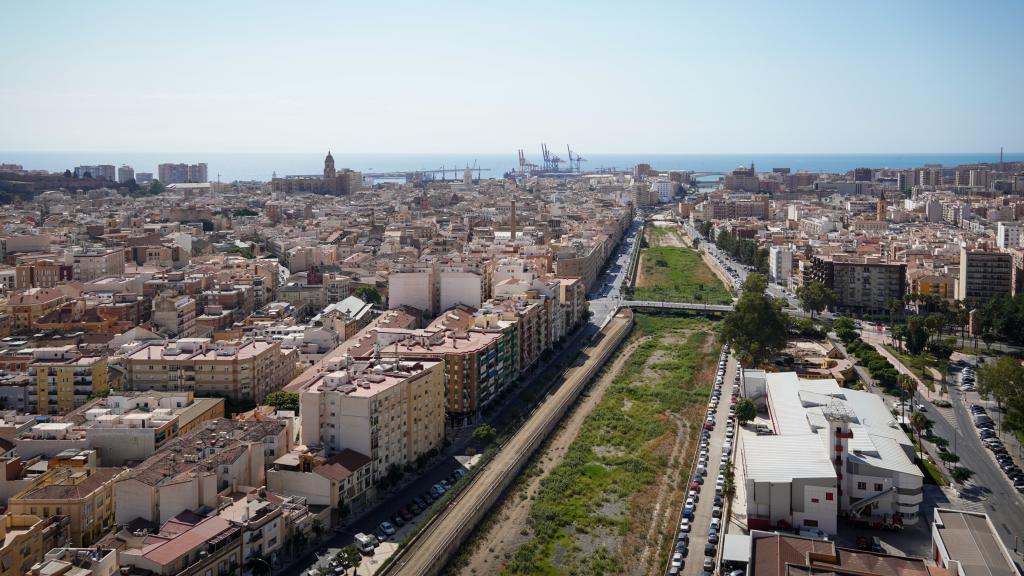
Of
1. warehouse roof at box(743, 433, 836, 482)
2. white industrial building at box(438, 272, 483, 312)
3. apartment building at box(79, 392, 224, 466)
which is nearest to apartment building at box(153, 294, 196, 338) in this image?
white industrial building at box(438, 272, 483, 312)

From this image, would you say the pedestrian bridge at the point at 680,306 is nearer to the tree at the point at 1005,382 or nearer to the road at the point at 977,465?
the road at the point at 977,465

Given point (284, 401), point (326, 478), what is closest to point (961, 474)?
point (326, 478)

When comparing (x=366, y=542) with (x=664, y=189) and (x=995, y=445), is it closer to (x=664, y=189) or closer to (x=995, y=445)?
(x=995, y=445)

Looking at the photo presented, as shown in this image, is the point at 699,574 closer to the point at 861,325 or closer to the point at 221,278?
the point at 861,325

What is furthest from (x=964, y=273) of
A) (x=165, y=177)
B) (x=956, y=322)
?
(x=165, y=177)

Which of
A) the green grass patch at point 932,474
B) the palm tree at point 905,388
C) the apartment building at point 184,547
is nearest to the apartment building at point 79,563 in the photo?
the apartment building at point 184,547

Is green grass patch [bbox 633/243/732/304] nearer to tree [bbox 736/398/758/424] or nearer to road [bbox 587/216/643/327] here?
road [bbox 587/216/643/327]
